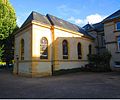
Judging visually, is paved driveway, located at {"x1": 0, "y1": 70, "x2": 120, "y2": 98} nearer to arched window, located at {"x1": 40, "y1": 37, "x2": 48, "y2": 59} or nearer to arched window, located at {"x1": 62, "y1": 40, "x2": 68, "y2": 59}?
arched window, located at {"x1": 40, "y1": 37, "x2": 48, "y2": 59}

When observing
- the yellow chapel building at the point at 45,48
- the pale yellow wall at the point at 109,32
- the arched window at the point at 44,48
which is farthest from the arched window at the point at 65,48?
the pale yellow wall at the point at 109,32

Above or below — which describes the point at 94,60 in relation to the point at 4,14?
below

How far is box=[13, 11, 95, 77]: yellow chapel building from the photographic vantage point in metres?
22.1

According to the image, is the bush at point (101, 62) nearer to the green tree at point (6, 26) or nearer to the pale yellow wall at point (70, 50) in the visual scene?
the pale yellow wall at point (70, 50)

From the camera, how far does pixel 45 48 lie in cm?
2331

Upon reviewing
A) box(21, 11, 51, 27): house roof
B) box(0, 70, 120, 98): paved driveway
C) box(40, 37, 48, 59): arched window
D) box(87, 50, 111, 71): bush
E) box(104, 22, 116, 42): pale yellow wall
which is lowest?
box(0, 70, 120, 98): paved driveway

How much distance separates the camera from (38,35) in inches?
888

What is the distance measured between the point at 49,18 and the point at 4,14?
37.1 ft

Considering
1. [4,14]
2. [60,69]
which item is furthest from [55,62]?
[4,14]

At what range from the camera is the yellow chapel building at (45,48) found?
72.5 ft

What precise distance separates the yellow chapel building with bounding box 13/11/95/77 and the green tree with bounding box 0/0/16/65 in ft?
20.7

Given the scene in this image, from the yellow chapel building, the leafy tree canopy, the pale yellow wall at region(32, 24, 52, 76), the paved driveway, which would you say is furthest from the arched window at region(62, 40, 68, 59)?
the leafy tree canopy

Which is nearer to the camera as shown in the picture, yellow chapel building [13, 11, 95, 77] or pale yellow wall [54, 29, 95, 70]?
yellow chapel building [13, 11, 95, 77]

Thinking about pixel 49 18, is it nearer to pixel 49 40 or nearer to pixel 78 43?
pixel 49 40
